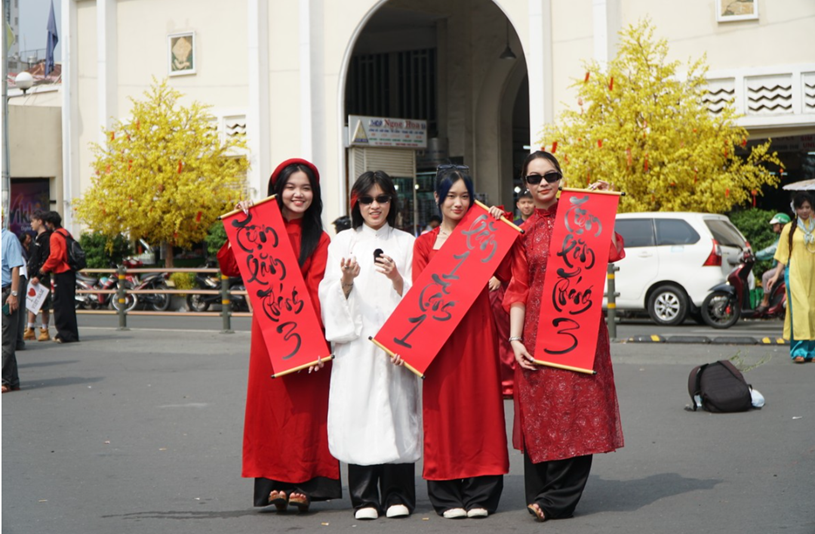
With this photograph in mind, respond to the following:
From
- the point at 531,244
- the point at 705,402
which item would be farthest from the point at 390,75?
the point at 531,244

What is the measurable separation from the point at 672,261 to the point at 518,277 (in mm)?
12244

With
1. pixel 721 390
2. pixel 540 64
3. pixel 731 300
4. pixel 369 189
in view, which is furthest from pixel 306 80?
pixel 369 189

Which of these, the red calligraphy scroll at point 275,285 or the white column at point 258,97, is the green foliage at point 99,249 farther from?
the red calligraphy scroll at point 275,285

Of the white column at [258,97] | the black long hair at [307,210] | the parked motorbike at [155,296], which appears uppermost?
the white column at [258,97]

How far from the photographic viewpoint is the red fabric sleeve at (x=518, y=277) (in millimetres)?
5844

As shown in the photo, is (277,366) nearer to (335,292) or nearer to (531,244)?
(335,292)

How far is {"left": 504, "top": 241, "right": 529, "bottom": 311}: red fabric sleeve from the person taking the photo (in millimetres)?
5844

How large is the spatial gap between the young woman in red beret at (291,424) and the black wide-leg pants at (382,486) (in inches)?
6.3

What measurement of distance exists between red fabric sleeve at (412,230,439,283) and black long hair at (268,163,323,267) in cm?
55

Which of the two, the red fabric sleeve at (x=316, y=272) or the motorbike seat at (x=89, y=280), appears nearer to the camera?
the red fabric sleeve at (x=316, y=272)

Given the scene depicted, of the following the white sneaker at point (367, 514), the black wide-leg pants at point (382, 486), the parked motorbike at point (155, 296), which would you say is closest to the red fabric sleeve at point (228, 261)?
the black wide-leg pants at point (382, 486)

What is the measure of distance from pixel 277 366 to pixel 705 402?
15.6ft

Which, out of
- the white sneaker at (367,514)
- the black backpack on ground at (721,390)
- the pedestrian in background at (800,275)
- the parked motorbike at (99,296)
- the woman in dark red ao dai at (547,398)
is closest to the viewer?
the woman in dark red ao dai at (547,398)

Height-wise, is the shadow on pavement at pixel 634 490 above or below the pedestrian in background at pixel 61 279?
below
